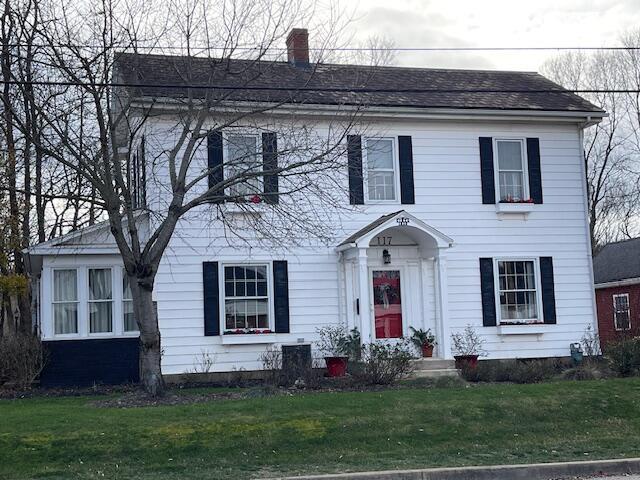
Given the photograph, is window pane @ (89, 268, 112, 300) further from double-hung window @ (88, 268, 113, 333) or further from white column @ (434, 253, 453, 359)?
white column @ (434, 253, 453, 359)

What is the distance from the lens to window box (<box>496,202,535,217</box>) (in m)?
21.5

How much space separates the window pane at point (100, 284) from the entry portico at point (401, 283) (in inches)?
210

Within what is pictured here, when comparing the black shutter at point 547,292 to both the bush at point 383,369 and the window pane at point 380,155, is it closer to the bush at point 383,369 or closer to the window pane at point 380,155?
the window pane at point 380,155

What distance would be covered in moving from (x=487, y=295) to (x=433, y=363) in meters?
2.41

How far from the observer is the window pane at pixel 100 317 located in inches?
786

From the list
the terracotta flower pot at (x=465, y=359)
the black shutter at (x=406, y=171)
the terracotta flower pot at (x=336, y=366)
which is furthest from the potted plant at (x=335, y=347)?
the black shutter at (x=406, y=171)

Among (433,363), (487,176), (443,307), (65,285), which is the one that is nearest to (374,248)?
(443,307)

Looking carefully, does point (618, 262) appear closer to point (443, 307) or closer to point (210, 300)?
point (443, 307)

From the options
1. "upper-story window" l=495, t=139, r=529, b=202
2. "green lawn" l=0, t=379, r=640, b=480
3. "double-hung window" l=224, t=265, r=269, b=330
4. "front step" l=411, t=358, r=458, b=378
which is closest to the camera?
"green lawn" l=0, t=379, r=640, b=480

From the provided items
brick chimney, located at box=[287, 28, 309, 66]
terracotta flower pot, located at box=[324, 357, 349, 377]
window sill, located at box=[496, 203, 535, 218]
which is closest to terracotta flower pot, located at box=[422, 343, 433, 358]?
terracotta flower pot, located at box=[324, 357, 349, 377]

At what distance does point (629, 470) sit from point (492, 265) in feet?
33.2

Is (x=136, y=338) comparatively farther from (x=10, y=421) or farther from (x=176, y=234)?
(x=10, y=421)

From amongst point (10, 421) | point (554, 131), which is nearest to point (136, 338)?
point (10, 421)

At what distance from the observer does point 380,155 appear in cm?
2127
